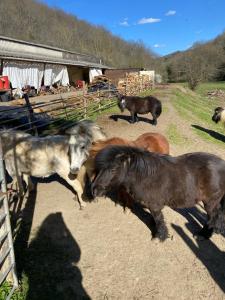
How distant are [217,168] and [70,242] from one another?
8.00 feet

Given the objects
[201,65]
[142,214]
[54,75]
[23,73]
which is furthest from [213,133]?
[201,65]

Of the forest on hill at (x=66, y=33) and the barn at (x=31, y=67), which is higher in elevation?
the forest on hill at (x=66, y=33)

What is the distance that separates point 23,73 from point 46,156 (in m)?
21.8

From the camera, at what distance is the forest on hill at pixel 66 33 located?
64312mm

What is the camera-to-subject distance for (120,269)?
4012 millimetres

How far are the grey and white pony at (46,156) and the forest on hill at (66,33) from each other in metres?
59.5

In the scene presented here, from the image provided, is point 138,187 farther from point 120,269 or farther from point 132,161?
point 120,269

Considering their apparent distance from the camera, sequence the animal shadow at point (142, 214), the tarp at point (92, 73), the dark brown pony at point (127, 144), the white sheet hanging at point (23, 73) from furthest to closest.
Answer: the tarp at point (92, 73), the white sheet hanging at point (23, 73), the dark brown pony at point (127, 144), the animal shadow at point (142, 214)

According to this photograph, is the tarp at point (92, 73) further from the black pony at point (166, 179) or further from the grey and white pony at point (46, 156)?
the black pony at point (166, 179)

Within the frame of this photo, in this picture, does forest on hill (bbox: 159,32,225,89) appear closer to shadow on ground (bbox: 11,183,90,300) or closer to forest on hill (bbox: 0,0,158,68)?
forest on hill (bbox: 0,0,158,68)

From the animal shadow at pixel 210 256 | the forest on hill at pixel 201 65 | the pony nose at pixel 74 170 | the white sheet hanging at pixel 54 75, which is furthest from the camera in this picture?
the forest on hill at pixel 201 65

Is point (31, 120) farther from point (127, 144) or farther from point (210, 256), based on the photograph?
point (210, 256)

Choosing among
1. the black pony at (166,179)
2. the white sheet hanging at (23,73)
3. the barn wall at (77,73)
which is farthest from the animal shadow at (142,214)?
the barn wall at (77,73)

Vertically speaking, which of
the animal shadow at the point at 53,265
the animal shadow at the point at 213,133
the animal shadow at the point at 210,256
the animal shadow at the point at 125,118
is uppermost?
the animal shadow at the point at 125,118
